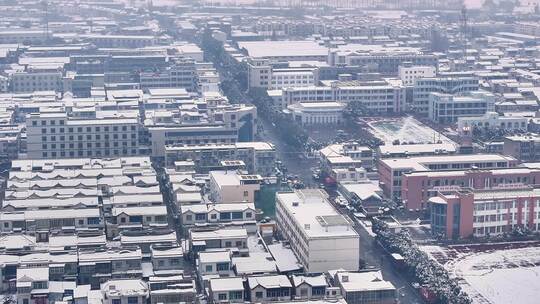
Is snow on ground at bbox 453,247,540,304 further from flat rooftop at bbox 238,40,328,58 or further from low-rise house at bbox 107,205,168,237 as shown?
flat rooftop at bbox 238,40,328,58

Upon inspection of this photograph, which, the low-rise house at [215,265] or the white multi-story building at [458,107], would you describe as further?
the white multi-story building at [458,107]

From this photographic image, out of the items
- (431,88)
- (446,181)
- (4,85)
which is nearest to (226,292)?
(446,181)

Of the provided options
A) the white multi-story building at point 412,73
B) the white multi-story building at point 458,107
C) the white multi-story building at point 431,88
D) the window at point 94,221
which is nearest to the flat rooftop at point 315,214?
the window at point 94,221

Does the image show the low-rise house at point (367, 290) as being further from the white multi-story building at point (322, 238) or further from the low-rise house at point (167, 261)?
the low-rise house at point (167, 261)

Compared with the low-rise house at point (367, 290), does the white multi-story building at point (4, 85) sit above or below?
above

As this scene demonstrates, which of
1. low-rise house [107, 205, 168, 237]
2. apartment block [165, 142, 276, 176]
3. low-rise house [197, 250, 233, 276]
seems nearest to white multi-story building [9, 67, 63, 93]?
apartment block [165, 142, 276, 176]

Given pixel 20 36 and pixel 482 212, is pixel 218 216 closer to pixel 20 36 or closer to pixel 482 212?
pixel 482 212
